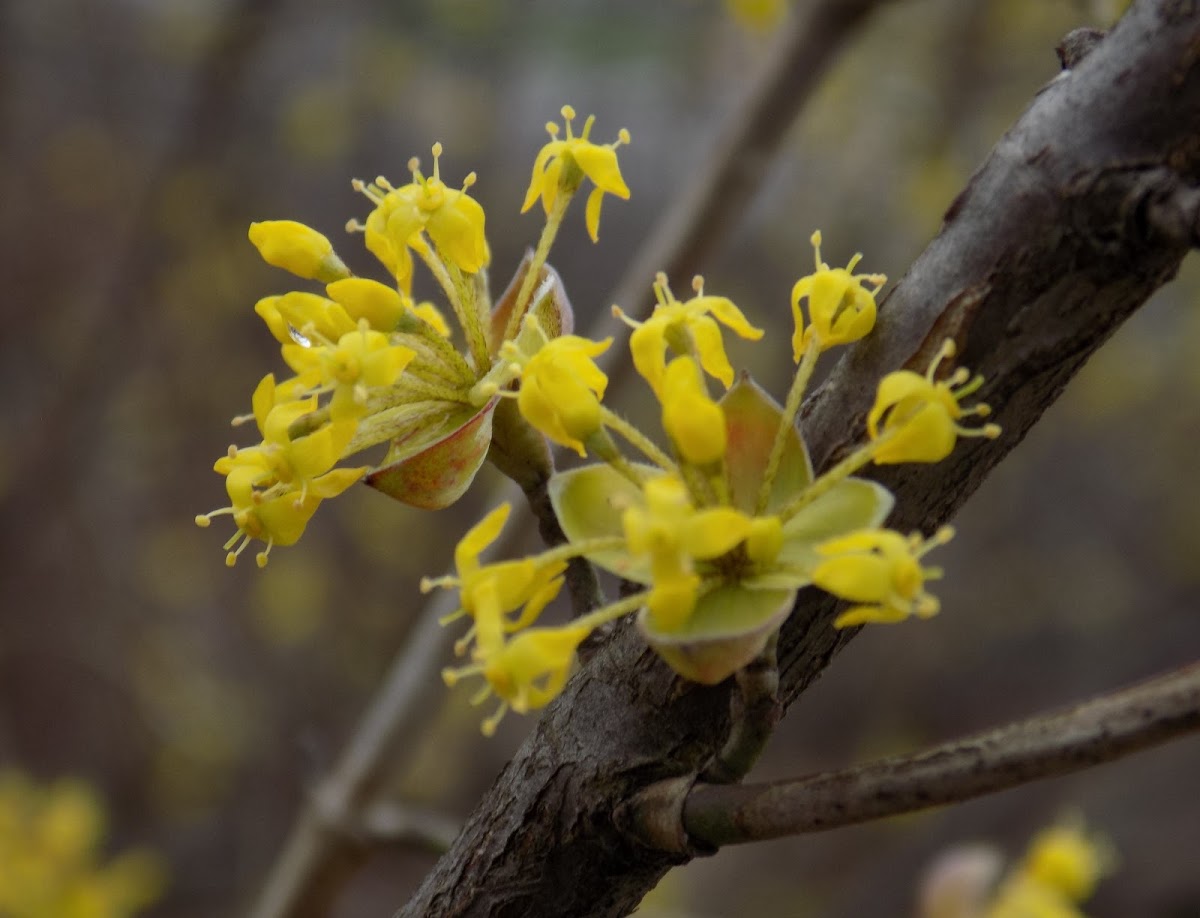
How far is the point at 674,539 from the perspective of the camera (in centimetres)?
64

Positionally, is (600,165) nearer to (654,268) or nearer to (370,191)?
(370,191)

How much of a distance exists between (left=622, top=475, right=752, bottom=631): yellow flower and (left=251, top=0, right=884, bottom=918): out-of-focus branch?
104 cm

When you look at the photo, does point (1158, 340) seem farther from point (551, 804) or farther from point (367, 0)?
point (551, 804)

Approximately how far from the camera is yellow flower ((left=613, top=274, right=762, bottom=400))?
2.47ft

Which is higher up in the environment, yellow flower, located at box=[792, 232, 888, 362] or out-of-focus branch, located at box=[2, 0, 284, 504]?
yellow flower, located at box=[792, 232, 888, 362]

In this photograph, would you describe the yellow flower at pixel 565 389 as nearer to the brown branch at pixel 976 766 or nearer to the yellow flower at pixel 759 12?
the brown branch at pixel 976 766

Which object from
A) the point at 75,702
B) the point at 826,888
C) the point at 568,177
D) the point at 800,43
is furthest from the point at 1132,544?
the point at 568,177

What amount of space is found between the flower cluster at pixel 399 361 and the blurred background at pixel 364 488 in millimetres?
3176

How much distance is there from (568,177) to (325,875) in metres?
1.27

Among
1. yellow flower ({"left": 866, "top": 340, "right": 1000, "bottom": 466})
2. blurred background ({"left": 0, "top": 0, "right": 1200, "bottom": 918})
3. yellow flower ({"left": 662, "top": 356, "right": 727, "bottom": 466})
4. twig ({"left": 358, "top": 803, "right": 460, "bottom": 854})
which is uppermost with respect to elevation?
yellow flower ({"left": 866, "top": 340, "right": 1000, "bottom": 466})

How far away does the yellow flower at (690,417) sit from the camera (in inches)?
27.1

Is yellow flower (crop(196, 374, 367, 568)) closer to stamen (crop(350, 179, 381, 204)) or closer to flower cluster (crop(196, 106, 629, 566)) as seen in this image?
flower cluster (crop(196, 106, 629, 566))

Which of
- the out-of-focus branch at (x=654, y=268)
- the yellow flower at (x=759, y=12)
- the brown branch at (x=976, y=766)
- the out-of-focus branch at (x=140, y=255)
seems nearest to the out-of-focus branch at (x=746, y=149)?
the out-of-focus branch at (x=654, y=268)

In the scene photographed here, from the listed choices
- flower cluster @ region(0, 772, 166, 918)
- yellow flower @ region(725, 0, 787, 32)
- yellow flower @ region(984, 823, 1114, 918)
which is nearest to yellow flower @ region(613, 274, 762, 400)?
yellow flower @ region(984, 823, 1114, 918)
